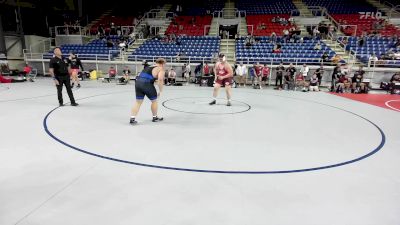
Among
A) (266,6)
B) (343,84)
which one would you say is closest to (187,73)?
(343,84)

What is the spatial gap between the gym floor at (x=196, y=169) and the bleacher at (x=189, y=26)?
663 inches

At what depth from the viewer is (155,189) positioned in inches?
130

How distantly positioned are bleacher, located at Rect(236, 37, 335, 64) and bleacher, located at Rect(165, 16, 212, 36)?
5276 millimetres

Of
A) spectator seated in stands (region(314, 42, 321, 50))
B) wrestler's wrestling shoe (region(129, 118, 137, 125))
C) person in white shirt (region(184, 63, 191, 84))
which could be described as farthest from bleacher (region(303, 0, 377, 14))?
wrestler's wrestling shoe (region(129, 118, 137, 125))

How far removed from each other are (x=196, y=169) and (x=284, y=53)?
14.9m

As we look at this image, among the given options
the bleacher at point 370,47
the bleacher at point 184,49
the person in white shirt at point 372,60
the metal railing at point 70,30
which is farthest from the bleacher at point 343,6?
the metal railing at point 70,30

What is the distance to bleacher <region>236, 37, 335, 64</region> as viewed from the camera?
16312 millimetres

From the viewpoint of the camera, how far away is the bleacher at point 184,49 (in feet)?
59.2

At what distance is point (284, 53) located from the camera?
17.0 m

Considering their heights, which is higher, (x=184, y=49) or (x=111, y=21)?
(x=111, y=21)

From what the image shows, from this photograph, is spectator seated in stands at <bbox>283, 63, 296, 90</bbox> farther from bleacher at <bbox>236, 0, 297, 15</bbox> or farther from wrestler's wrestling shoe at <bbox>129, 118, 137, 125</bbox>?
bleacher at <bbox>236, 0, 297, 15</bbox>

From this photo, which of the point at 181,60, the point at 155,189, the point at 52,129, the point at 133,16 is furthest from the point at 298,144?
the point at 133,16

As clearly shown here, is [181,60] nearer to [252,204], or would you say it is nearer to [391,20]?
[252,204]

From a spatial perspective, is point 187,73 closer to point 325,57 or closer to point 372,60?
point 325,57
